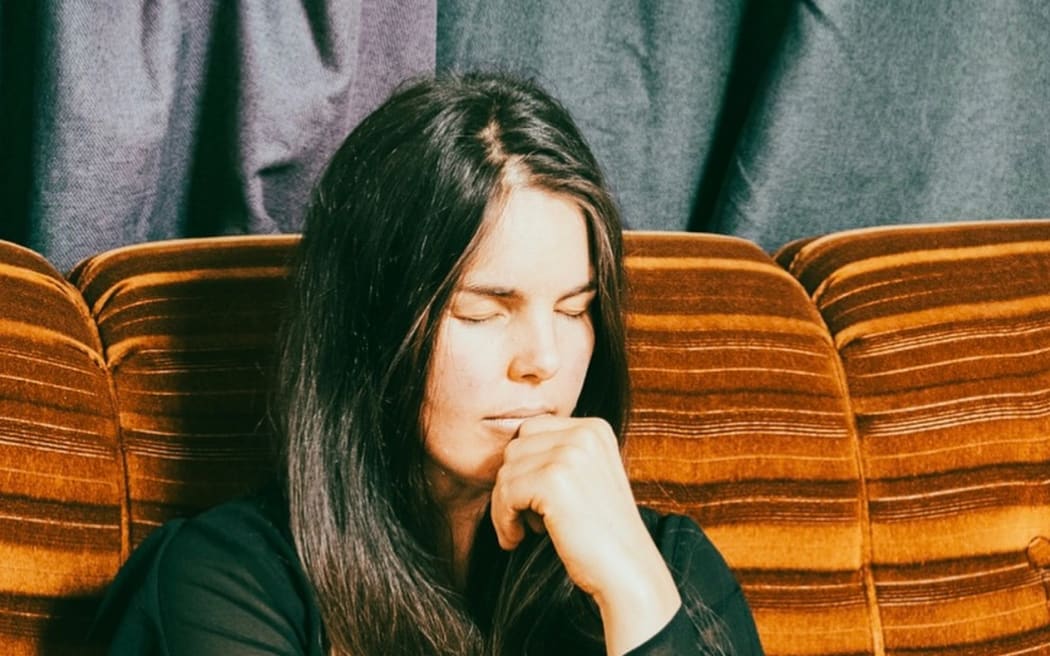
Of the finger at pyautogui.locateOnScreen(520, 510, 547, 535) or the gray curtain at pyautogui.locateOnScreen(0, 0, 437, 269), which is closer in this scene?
the finger at pyautogui.locateOnScreen(520, 510, 547, 535)

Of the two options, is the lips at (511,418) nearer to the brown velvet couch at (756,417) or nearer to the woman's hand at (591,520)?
the woman's hand at (591,520)

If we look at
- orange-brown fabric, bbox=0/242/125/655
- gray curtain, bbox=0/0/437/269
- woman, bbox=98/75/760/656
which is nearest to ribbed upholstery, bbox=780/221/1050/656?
woman, bbox=98/75/760/656

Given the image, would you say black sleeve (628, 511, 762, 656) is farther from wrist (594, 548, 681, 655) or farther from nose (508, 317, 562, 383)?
nose (508, 317, 562, 383)

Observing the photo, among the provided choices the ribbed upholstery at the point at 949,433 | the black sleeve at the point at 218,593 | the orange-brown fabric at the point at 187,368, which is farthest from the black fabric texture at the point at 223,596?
the ribbed upholstery at the point at 949,433

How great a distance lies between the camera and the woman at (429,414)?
42.6 inches

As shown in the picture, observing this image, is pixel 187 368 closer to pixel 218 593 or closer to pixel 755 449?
pixel 218 593

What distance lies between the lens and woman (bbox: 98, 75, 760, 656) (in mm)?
1083

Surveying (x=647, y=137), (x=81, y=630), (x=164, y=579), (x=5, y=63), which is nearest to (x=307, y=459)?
(x=164, y=579)

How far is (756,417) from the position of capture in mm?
1445

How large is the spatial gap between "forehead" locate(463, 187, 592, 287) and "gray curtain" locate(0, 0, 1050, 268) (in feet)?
1.72

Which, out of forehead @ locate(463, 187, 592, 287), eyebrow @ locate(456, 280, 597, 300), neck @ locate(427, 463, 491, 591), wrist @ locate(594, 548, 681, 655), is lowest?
neck @ locate(427, 463, 491, 591)

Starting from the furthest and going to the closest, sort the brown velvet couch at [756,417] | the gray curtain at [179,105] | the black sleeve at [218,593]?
the gray curtain at [179,105] → the brown velvet couch at [756,417] → the black sleeve at [218,593]

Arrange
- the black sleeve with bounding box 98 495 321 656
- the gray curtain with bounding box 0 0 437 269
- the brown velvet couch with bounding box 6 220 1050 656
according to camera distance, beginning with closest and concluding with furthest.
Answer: the black sleeve with bounding box 98 495 321 656 → the brown velvet couch with bounding box 6 220 1050 656 → the gray curtain with bounding box 0 0 437 269

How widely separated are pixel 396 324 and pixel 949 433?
2.43ft
